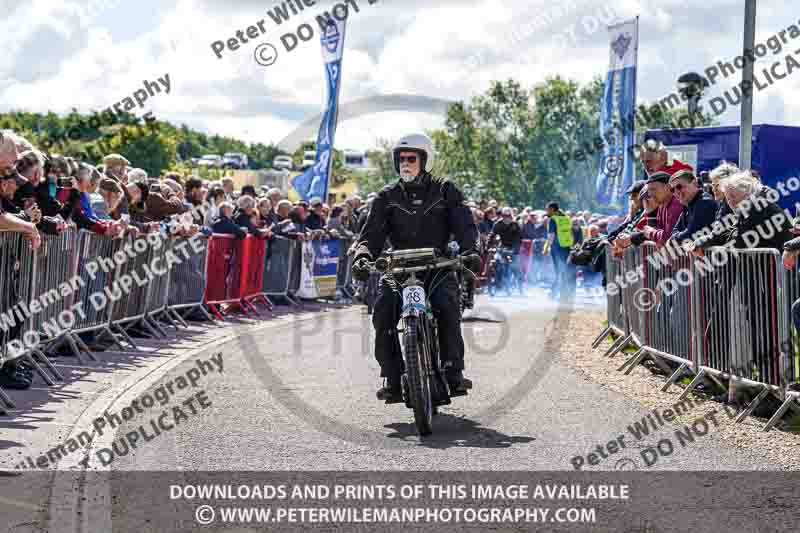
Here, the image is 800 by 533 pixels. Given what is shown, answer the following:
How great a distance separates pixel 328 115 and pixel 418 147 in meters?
18.5

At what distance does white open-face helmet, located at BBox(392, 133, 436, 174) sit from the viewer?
8.73 metres

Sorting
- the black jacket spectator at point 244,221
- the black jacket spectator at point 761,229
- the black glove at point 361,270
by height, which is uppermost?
the black jacket spectator at point 761,229

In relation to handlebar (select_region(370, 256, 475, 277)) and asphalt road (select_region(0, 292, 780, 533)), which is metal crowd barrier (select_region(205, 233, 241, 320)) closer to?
asphalt road (select_region(0, 292, 780, 533))

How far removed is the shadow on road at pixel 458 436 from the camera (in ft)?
24.9

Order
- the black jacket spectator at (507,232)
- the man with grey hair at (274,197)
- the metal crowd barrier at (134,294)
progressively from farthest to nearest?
the black jacket spectator at (507,232) → the man with grey hair at (274,197) → the metal crowd barrier at (134,294)

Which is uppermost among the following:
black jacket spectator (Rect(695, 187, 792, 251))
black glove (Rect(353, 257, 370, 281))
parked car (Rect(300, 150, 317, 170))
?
parked car (Rect(300, 150, 317, 170))

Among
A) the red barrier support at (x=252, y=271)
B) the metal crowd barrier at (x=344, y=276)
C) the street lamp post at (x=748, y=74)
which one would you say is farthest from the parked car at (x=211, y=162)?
the street lamp post at (x=748, y=74)

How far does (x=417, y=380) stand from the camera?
310 inches

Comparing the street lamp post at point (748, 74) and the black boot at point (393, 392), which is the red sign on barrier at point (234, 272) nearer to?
the street lamp post at point (748, 74)

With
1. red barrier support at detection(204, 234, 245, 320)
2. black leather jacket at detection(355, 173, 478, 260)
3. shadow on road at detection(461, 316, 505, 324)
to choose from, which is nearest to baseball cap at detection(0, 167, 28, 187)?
black leather jacket at detection(355, 173, 478, 260)

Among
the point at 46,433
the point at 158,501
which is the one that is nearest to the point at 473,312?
the point at 46,433

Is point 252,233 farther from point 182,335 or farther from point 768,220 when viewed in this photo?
point 768,220

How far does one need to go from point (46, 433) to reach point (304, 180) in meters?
19.1

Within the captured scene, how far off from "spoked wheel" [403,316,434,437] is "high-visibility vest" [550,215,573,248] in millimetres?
19257
